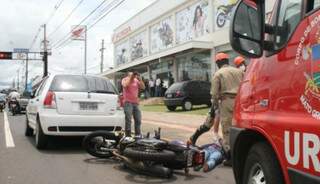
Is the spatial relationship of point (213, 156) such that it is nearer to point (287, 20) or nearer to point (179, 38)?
point (287, 20)

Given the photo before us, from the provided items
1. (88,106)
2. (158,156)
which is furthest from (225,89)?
(88,106)

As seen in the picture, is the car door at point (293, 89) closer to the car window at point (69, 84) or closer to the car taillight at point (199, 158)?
the car taillight at point (199, 158)

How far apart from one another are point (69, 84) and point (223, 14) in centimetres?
2017

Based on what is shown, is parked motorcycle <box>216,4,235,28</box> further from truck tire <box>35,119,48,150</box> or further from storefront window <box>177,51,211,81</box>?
truck tire <box>35,119,48,150</box>

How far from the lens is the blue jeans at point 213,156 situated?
7297mm

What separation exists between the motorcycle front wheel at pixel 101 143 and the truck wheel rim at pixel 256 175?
15.6 feet

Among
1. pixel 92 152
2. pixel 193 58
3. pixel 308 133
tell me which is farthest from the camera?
pixel 193 58

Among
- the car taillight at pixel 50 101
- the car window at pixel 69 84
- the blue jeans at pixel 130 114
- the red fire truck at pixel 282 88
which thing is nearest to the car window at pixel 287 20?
the red fire truck at pixel 282 88

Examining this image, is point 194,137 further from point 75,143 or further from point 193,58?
point 193,58

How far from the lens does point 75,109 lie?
1023 centimetres

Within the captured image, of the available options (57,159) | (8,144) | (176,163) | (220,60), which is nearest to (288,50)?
(176,163)

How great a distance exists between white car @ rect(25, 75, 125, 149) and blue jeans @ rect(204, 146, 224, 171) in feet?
11.1

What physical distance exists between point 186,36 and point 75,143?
25.1 meters

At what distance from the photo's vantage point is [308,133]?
3.29 m
